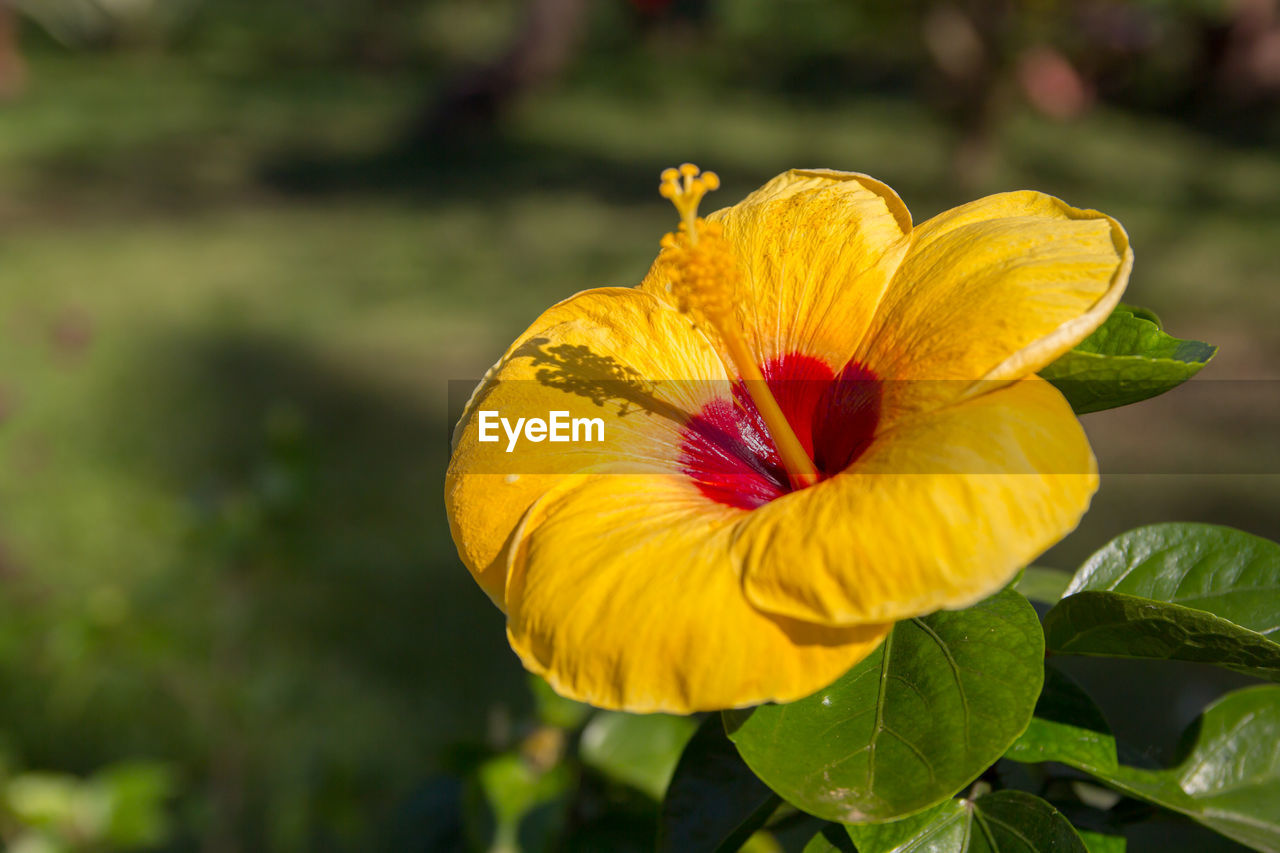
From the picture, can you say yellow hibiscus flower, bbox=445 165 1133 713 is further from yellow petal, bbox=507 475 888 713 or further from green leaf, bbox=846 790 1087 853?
green leaf, bbox=846 790 1087 853

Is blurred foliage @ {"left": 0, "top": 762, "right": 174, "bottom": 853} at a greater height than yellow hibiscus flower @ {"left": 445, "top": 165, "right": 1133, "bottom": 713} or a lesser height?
lesser

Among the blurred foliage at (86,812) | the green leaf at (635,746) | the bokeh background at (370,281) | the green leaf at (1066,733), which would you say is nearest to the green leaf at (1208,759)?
the green leaf at (1066,733)

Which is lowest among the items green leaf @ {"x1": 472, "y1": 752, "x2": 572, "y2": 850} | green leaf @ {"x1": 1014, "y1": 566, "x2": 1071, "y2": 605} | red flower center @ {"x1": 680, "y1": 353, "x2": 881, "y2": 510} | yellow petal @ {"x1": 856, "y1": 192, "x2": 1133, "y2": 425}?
green leaf @ {"x1": 472, "y1": 752, "x2": 572, "y2": 850}

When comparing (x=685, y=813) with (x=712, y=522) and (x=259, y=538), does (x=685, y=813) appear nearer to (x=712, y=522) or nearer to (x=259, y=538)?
(x=712, y=522)

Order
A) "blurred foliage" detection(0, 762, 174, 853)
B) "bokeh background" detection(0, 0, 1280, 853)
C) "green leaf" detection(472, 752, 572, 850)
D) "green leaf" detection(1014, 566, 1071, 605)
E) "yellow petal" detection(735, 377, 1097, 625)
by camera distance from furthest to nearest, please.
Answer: "bokeh background" detection(0, 0, 1280, 853) → "blurred foliage" detection(0, 762, 174, 853) → "green leaf" detection(472, 752, 572, 850) → "green leaf" detection(1014, 566, 1071, 605) → "yellow petal" detection(735, 377, 1097, 625)

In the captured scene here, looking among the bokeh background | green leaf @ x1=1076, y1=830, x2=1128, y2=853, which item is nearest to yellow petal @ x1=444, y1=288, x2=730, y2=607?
green leaf @ x1=1076, y1=830, x2=1128, y2=853

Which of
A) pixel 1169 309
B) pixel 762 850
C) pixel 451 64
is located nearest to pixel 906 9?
pixel 1169 309

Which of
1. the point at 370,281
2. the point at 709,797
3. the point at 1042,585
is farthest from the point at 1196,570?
the point at 370,281

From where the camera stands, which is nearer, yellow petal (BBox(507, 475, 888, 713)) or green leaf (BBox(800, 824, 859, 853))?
yellow petal (BBox(507, 475, 888, 713))
